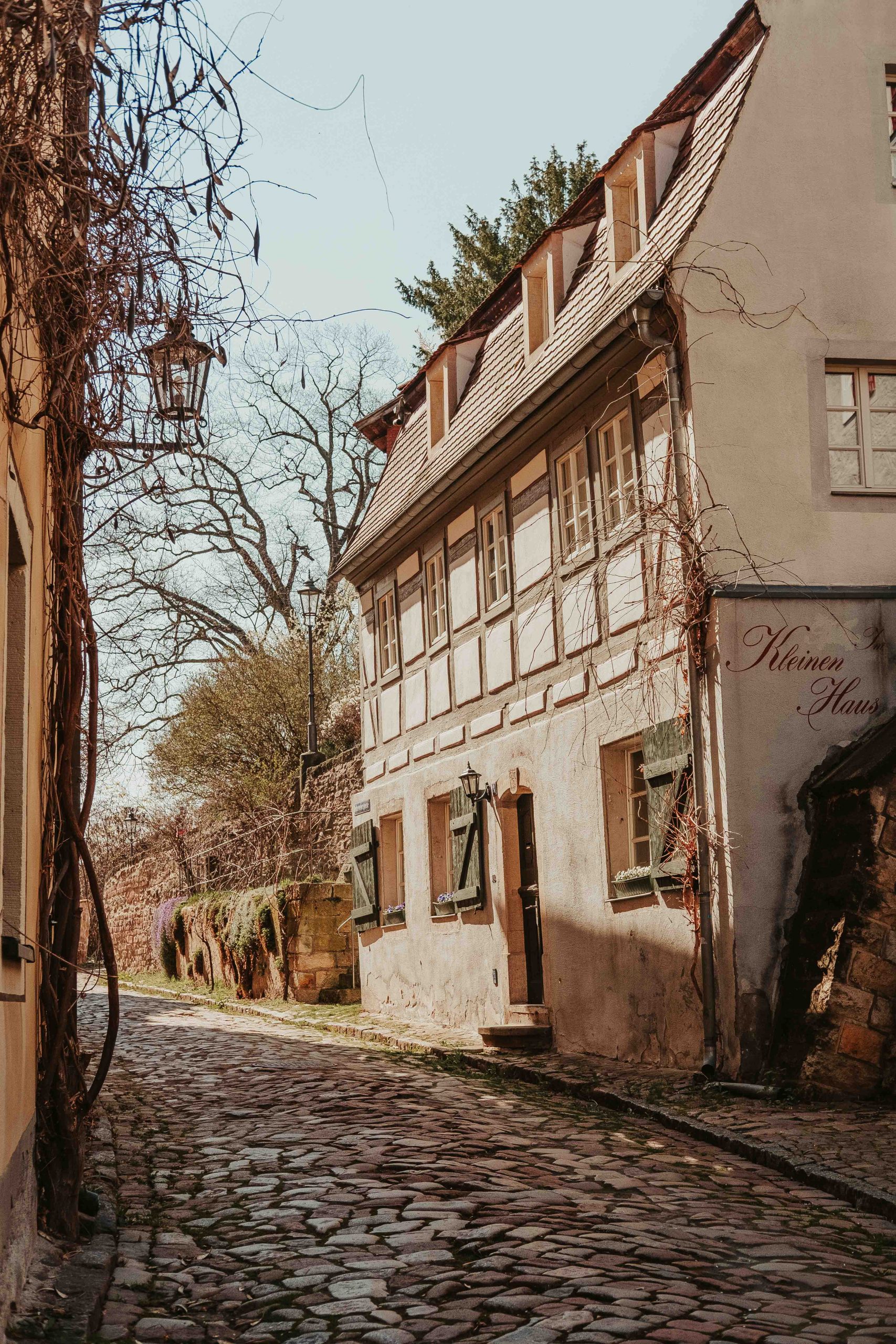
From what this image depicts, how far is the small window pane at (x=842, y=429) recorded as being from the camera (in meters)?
11.7

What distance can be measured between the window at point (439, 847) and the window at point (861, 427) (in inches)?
279

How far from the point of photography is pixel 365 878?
19.5 meters

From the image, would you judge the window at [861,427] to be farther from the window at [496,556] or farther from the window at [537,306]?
the window at [496,556]

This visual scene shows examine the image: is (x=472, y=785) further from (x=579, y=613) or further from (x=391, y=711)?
(x=391, y=711)

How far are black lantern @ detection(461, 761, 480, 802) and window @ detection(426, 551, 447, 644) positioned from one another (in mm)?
1858

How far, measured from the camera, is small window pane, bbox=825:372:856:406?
11.8 m

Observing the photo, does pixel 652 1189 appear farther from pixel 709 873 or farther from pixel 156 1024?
pixel 156 1024

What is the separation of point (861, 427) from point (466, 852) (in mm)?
6394

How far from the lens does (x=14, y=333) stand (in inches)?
193

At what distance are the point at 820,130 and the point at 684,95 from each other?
2.35 m

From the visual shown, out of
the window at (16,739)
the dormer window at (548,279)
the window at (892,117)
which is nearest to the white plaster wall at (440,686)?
the dormer window at (548,279)

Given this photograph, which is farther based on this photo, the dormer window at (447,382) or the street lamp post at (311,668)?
the street lamp post at (311,668)

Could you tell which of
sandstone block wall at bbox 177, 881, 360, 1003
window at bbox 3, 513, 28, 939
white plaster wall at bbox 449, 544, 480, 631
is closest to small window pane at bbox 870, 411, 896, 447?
white plaster wall at bbox 449, 544, 480, 631

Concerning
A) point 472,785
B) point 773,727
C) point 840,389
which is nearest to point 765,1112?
point 773,727
